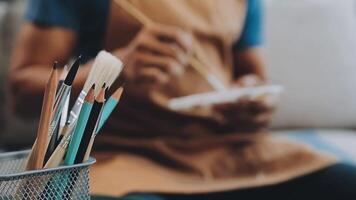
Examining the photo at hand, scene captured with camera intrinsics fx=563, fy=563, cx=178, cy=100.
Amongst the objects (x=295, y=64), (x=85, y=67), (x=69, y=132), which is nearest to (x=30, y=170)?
(x=69, y=132)

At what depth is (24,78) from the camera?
2.41 ft

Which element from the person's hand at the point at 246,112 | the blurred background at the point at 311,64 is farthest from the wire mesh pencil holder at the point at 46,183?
the blurred background at the point at 311,64

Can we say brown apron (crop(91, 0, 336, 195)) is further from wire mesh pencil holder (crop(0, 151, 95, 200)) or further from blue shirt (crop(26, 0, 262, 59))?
wire mesh pencil holder (crop(0, 151, 95, 200))

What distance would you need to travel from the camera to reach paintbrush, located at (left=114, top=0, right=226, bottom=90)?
0.73m

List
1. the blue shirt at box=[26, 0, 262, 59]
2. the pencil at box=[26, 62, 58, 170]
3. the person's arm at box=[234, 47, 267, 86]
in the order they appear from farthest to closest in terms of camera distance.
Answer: the person's arm at box=[234, 47, 267, 86] < the blue shirt at box=[26, 0, 262, 59] < the pencil at box=[26, 62, 58, 170]

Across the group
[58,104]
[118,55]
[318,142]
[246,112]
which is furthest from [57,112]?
[318,142]

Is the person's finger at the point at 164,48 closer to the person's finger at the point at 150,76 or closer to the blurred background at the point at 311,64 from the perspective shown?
the person's finger at the point at 150,76

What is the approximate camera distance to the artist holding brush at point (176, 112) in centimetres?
73

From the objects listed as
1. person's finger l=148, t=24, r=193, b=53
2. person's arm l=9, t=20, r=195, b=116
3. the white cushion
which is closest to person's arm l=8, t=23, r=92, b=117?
person's arm l=9, t=20, r=195, b=116

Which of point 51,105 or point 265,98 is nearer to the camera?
point 51,105

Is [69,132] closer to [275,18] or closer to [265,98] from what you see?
[265,98]

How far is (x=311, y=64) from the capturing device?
3.43ft

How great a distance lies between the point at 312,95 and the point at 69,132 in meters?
0.69

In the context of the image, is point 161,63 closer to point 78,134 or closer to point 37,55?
point 37,55
